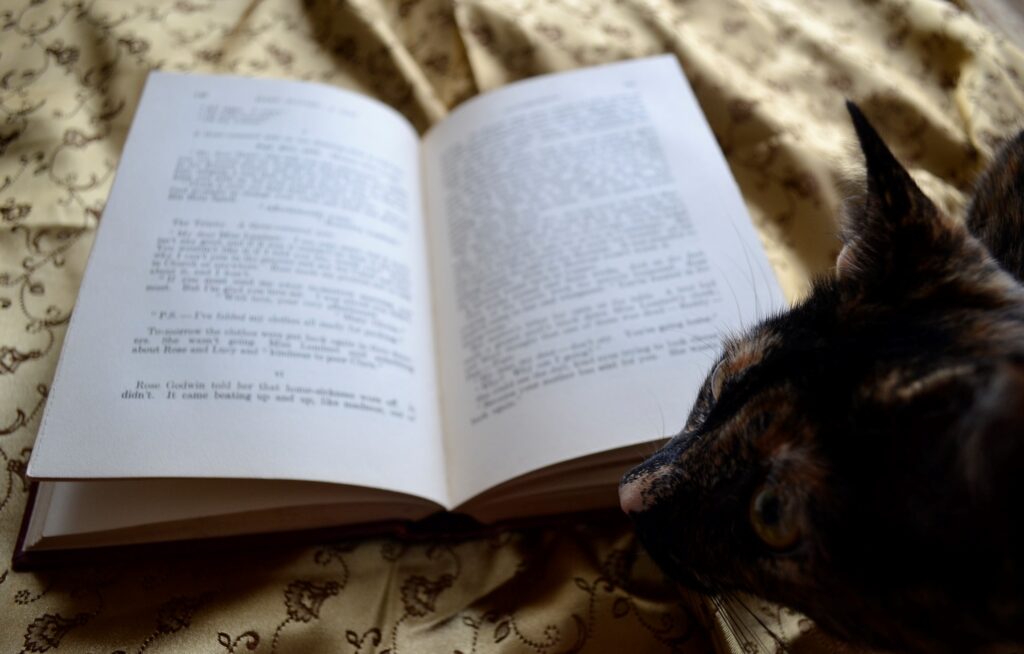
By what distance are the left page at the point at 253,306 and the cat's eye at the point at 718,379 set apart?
0.95 feet

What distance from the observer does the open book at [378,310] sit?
679mm

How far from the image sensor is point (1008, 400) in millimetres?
363

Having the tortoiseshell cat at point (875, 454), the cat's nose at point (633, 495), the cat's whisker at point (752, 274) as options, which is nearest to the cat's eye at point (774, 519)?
the tortoiseshell cat at point (875, 454)

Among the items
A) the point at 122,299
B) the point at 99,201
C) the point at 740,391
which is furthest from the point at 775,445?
the point at 99,201

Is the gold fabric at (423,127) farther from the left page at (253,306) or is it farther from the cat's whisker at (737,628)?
A: the left page at (253,306)

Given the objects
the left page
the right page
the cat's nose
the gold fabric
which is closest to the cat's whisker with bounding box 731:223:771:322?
the right page

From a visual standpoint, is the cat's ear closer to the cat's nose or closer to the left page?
the cat's nose

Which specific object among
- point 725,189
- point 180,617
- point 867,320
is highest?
point 867,320

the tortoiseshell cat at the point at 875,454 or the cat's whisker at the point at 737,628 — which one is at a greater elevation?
the tortoiseshell cat at the point at 875,454

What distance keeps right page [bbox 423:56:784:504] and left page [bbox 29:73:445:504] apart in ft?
0.16

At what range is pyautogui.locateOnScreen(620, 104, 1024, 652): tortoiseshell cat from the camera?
0.38 metres

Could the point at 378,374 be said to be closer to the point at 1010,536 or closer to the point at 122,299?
the point at 122,299

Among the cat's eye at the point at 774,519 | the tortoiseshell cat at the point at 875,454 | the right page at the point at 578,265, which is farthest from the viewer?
the right page at the point at 578,265

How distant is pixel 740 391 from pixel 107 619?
0.59 m
